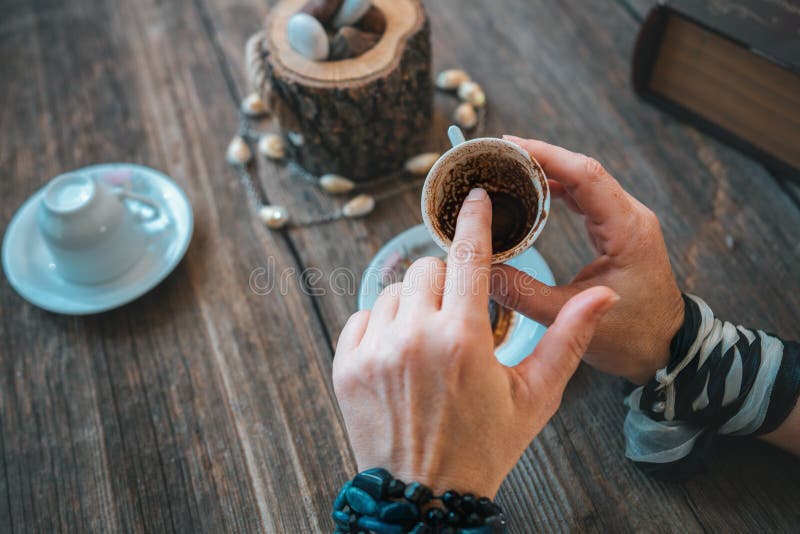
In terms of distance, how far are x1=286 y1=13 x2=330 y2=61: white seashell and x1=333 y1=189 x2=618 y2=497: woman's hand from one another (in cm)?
45

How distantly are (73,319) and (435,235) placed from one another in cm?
72

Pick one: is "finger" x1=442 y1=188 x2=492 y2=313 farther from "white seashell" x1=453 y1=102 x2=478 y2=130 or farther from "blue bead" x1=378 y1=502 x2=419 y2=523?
"white seashell" x1=453 y1=102 x2=478 y2=130

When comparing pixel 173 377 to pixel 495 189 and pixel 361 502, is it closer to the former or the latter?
pixel 361 502

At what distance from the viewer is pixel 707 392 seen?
0.73 metres

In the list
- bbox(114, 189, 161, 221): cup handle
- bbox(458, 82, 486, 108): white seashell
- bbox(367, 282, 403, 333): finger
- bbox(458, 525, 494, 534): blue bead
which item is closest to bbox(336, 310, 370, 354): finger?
bbox(367, 282, 403, 333): finger

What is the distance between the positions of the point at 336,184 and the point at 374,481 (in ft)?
1.99

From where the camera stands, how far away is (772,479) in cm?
79

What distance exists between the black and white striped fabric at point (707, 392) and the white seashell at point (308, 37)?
67 centimetres

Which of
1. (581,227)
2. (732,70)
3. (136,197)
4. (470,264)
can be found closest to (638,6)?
(732,70)

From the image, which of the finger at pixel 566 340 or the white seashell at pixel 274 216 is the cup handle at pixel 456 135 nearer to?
the finger at pixel 566 340

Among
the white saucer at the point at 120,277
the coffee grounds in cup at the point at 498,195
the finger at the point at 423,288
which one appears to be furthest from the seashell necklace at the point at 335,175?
the finger at the point at 423,288

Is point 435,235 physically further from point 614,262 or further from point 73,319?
point 73,319

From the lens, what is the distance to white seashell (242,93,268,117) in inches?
47.3

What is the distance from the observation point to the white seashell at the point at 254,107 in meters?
1.20
